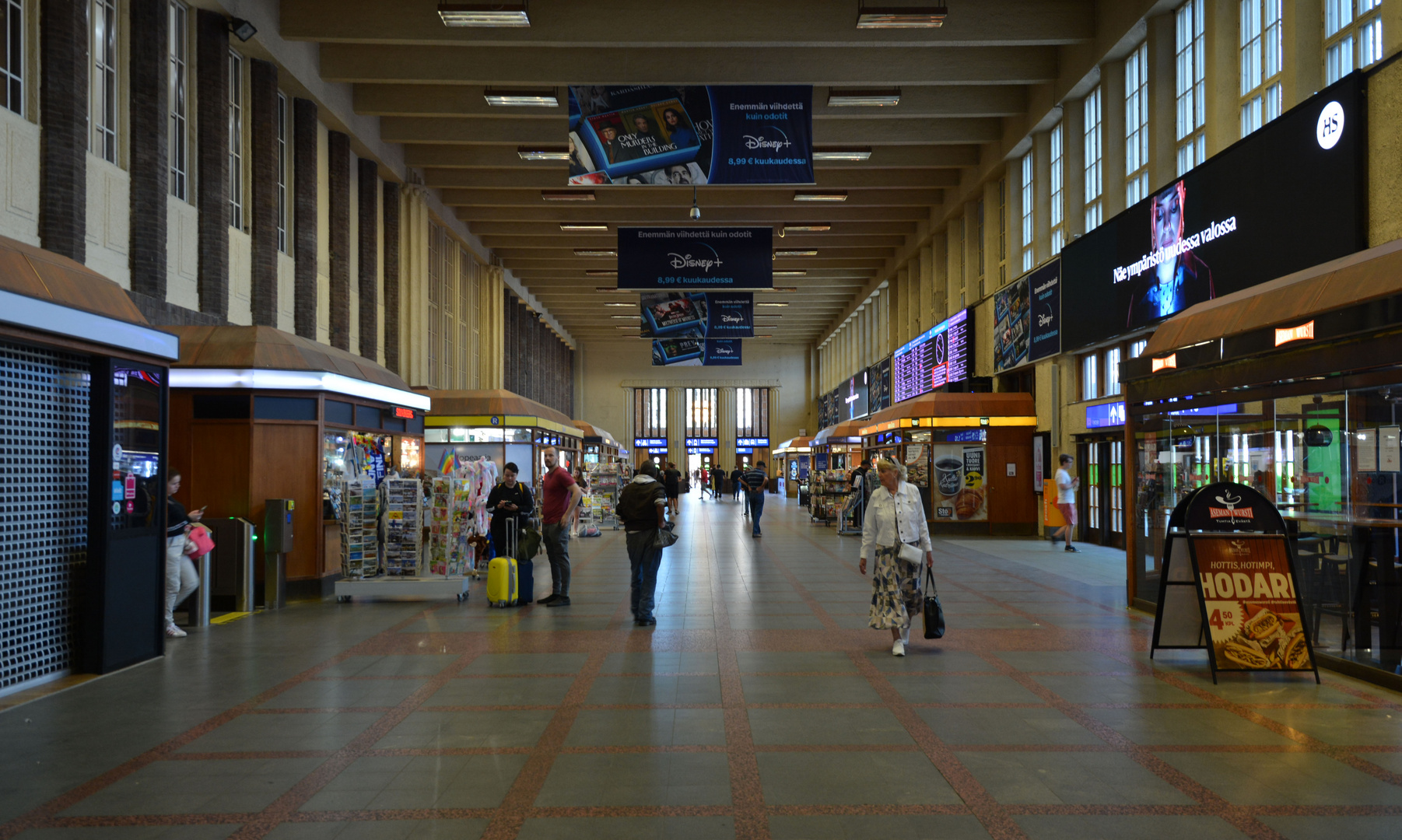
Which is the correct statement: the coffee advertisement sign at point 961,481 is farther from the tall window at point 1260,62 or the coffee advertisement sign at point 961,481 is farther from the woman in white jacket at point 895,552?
the woman in white jacket at point 895,552

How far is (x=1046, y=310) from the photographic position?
722 inches

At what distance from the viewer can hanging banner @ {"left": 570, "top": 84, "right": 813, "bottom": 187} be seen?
12883 millimetres

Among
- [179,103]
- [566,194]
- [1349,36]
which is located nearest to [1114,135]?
[1349,36]

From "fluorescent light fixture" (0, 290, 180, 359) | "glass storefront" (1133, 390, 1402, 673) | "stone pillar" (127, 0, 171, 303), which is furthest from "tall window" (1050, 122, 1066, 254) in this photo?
"fluorescent light fixture" (0, 290, 180, 359)

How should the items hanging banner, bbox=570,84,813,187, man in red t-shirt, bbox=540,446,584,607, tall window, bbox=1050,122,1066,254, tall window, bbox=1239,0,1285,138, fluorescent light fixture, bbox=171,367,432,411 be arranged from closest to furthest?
man in red t-shirt, bbox=540,446,584,607 → fluorescent light fixture, bbox=171,367,432,411 → tall window, bbox=1239,0,1285,138 → hanging banner, bbox=570,84,813,187 → tall window, bbox=1050,122,1066,254

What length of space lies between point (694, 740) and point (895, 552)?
298 centimetres

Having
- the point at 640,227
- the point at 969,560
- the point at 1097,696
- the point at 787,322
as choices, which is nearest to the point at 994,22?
the point at 640,227

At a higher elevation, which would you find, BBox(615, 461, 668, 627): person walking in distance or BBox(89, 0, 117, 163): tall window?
BBox(89, 0, 117, 163): tall window

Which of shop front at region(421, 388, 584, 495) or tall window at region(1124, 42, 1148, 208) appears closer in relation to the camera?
tall window at region(1124, 42, 1148, 208)

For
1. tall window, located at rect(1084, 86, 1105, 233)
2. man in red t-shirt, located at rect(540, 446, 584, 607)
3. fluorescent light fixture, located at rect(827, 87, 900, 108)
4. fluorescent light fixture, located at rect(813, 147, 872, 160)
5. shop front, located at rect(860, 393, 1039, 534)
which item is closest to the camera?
man in red t-shirt, located at rect(540, 446, 584, 607)

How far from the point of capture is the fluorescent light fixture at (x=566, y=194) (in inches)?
925

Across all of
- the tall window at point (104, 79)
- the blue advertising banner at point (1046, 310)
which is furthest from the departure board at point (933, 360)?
the tall window at point (104, 79)

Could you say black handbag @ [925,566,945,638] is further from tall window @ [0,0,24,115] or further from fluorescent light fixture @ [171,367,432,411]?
tall window @ [0,0,24,115]

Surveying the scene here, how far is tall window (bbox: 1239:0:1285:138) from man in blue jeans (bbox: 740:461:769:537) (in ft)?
37.2
